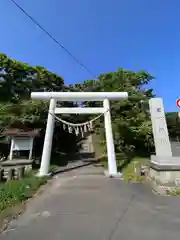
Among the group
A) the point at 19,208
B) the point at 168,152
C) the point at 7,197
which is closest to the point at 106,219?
the point at 19,208

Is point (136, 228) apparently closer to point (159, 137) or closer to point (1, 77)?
point (159, 137)

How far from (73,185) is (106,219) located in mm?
3389

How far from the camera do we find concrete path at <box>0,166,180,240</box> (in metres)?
3.34

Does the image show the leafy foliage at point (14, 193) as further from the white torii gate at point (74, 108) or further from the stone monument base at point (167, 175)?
the stone monument base at point (167, 175)

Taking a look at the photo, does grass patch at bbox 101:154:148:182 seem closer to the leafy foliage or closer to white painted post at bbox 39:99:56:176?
white painted post at bbox 39:99:56:176

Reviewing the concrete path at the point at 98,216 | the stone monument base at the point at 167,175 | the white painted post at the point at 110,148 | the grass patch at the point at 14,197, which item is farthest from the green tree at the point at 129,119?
the grass patch at the point at 14,197

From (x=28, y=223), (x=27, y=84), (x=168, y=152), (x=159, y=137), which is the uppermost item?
(x=27, y=84)

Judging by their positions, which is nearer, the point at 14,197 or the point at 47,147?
the point at 14,197

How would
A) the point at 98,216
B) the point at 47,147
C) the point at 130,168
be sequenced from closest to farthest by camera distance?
1. the point at 98,216
2. the point at 47,147
3. the point at 130,168

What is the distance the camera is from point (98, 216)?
4148mm

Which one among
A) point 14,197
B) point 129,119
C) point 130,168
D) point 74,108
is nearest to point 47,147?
point 74,108

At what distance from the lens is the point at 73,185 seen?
7.18 metres

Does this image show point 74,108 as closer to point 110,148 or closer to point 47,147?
point 47,147

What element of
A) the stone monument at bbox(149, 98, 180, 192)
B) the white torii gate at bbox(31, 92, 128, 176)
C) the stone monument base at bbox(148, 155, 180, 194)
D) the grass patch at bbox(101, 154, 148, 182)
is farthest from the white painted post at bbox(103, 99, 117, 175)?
the stone monument base at bbox(148, 155, 180, 194)
